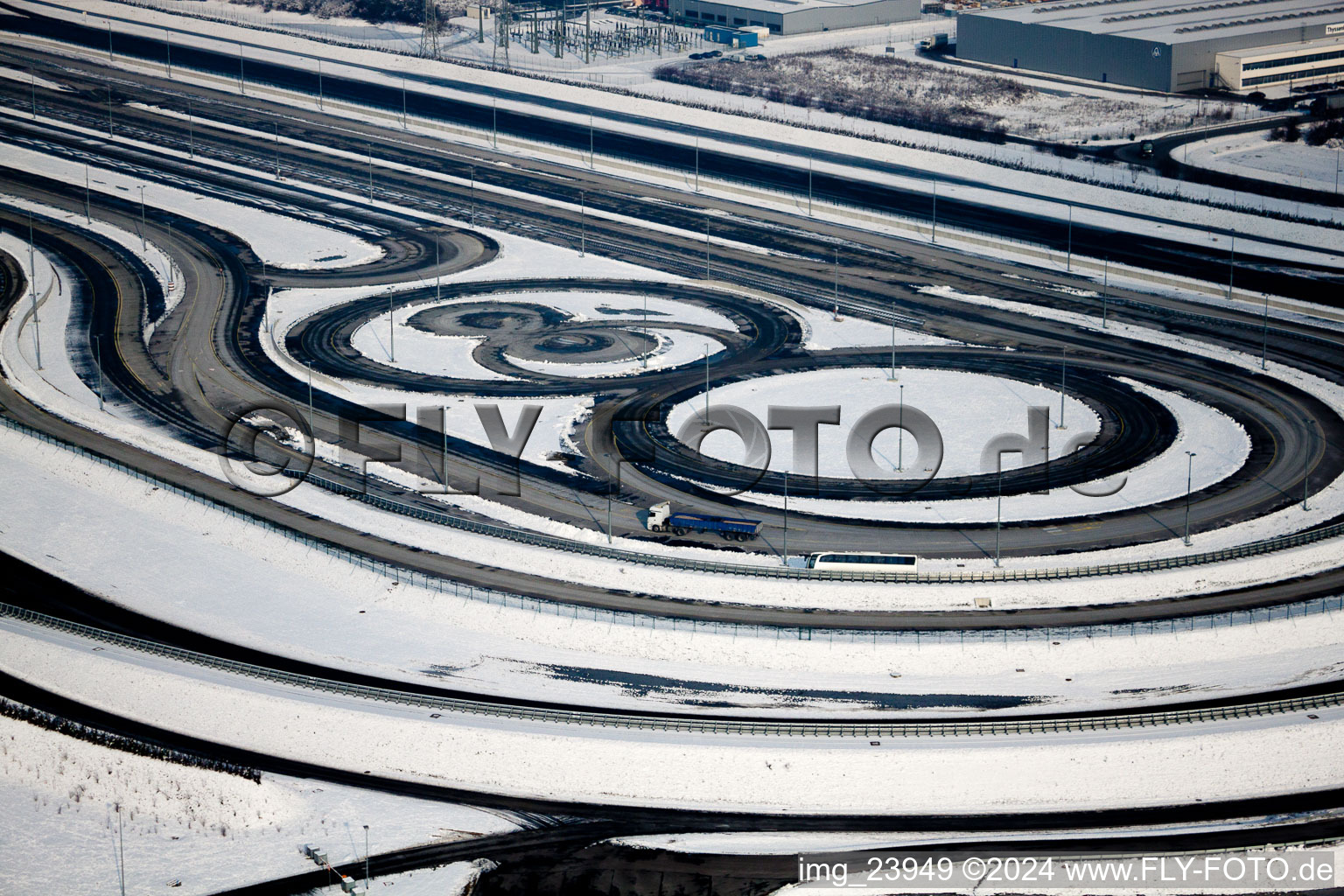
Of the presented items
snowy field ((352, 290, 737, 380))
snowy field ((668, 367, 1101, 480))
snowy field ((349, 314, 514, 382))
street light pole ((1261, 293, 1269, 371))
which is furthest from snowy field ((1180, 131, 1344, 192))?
snowy field ((349, 314, 514, 382))

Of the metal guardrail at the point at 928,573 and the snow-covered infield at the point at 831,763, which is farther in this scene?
the metal guardrail at the point at 928,573

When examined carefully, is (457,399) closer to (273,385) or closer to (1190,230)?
(273,385)

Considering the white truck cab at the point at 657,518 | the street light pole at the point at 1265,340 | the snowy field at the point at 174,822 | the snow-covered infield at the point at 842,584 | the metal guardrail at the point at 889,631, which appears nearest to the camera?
the snowy field at the point at 174,822

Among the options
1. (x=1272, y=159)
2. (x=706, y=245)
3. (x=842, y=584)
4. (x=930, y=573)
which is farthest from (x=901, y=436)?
(x=1272, y=159)

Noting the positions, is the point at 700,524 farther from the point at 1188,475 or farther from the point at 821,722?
the point at 1188,475

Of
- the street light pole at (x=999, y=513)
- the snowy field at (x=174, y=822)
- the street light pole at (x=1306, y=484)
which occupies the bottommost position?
the snowy field at (x=174, y=822)

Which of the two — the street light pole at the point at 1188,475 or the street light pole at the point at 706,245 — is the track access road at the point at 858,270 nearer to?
the street light pole at the point at 706,245

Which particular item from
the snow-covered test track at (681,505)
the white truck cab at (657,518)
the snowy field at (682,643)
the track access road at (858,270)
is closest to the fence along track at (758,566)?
the snow-covered test track at (681,505)
